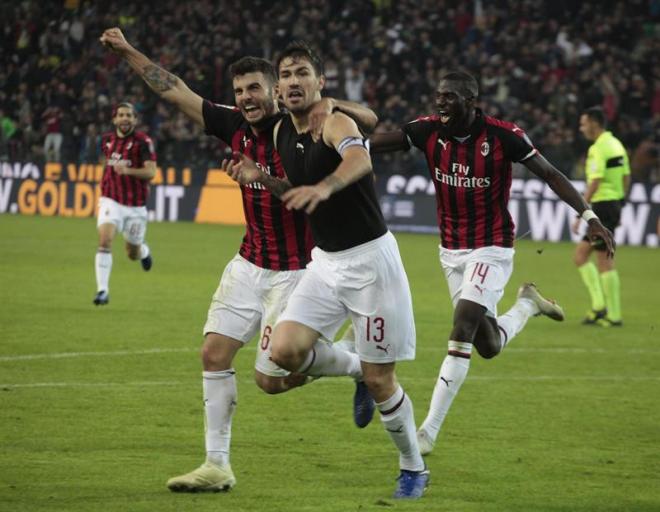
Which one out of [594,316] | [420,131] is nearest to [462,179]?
[420,131]

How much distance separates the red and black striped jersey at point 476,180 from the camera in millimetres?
8914

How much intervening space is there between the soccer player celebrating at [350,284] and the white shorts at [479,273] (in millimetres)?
1815

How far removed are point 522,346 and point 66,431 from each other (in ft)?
19.8

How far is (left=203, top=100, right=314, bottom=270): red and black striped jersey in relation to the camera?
7438mm

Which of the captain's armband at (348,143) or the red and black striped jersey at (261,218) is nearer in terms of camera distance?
the captain's armband at (348,143)

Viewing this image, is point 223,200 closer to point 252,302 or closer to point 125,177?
point 125,177

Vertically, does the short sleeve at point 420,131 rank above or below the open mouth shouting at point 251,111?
below

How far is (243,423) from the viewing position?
342 inches

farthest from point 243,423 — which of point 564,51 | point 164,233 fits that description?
point 564,51

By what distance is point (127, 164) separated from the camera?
16.3m

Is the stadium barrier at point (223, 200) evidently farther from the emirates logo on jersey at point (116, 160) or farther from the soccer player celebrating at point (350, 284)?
the soccer player celebrating at point (350, 284)

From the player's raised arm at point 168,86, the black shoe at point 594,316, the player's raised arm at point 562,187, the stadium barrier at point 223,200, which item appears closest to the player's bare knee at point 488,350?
the player's raised arm at point 562,187

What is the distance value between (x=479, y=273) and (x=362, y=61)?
24.1m

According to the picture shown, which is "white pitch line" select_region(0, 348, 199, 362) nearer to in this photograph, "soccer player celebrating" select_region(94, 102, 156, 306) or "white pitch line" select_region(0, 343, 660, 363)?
"white pitch line" select_region(0, 343, 660, 363)
